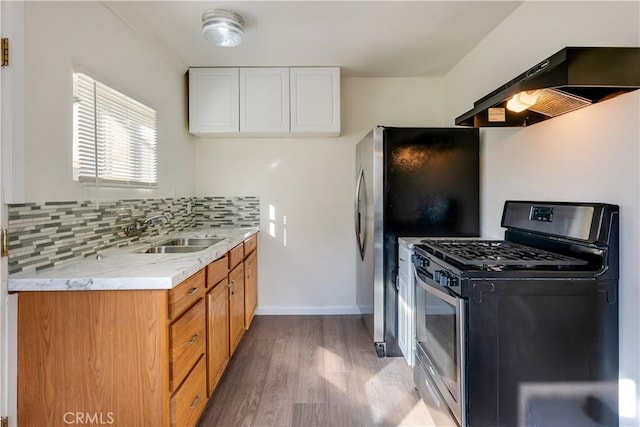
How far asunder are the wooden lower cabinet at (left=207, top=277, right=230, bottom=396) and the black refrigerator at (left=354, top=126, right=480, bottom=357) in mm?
1134

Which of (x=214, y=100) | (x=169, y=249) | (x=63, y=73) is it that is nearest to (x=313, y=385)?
(x=169, y=249)

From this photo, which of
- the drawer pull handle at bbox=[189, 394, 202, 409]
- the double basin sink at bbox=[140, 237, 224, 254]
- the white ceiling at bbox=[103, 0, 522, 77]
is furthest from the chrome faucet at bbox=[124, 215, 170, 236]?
the white ceiling at bbox=[103, 0, 522, 77]

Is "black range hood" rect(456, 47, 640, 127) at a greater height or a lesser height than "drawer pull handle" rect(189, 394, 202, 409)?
greater

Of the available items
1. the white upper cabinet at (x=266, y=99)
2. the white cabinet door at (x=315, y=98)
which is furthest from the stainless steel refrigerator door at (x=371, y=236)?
the white upper cabinet at (x=266, y=99)

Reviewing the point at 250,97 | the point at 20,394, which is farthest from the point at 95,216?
the point at 250,97

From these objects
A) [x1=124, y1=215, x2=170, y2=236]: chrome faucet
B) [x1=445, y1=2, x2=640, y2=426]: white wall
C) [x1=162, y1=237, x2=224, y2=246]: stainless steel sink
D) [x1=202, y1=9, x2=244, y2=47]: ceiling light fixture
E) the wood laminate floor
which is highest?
[x1=202, y1=9, x2=244, y2=47]: ceiling light fixture

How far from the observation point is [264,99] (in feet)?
9.70

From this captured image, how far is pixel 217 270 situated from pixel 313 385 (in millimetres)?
1016

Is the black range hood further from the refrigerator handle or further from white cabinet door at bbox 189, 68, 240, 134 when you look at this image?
white cabinet door at bbox 189, 68, 240, 134

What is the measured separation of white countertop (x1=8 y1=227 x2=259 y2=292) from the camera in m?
1.28

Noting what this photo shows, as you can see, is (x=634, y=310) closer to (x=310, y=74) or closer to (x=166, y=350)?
(x=166, y=350)

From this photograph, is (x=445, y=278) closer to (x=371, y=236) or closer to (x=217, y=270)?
(x=371, y=236)

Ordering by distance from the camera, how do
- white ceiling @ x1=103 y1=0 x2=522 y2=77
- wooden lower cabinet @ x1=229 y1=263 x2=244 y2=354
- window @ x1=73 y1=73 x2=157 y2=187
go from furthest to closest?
wooden lower cabinet @ x1=229 y1=263 x2=244 y2=354 → white ceiling @ x1=103 y1=0 x2=522 y2=77 → window @ x1=73 y1=73 x2=157 y2=187

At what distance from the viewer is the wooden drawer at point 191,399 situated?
139 cm
